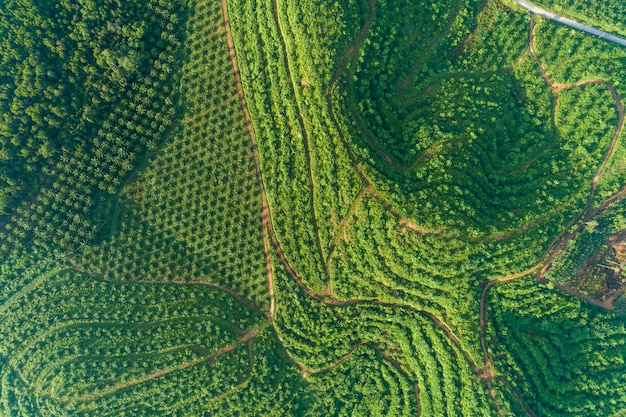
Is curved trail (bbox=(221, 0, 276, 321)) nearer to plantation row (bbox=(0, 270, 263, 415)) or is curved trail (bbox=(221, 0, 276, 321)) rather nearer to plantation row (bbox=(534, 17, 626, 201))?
plantation row (bbox=(0, 270, 263, 415))

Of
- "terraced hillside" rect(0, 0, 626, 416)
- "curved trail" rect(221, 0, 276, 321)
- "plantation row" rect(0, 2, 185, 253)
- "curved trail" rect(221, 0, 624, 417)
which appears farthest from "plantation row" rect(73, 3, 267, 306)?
"plantation row" rect(0, 2, 185, 253)

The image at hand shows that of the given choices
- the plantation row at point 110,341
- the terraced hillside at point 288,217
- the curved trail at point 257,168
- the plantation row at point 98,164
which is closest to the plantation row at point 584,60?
the terraced hillside at point 288,217

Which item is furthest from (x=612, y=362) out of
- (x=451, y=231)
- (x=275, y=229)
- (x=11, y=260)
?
(x=11, y=260)

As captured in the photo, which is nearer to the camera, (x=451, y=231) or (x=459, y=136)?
(x=451, y=231)

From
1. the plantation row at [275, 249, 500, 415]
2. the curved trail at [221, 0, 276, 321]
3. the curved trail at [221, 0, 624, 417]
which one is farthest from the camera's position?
the curved trail at [221, 0, 276, 321]

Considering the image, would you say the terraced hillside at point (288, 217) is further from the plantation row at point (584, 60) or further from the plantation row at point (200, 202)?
the plantation row at point (584, 60)

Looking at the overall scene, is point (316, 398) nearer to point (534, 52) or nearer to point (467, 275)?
point (467, 275)

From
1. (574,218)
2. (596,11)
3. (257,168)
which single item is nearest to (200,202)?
(257,168)
